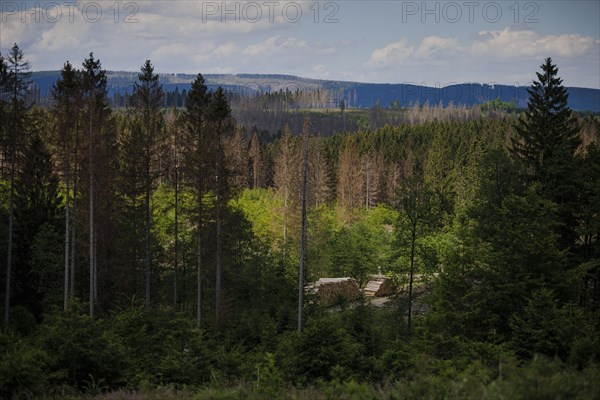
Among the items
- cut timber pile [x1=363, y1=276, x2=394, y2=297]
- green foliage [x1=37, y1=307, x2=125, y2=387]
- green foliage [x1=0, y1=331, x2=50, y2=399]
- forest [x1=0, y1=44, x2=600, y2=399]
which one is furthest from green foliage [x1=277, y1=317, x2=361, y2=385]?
cut timber pile [x1=363, y1=276, x2=394, y2=297]

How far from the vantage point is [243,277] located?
3288 cm

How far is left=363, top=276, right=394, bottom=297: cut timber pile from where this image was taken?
4312 cm

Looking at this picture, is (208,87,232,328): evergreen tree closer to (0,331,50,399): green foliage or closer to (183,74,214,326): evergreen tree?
(183,74,214,326): evergreen tree

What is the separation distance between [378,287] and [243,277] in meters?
14.9

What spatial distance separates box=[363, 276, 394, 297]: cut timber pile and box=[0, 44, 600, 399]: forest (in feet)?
5.02

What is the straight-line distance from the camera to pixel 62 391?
472 inches

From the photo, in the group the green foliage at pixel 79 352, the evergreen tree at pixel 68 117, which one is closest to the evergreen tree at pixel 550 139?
the green foliage at pixel 79 352

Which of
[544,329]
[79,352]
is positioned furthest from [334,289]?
[79,352]

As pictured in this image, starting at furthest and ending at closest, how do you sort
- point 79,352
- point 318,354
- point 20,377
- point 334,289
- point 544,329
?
point 334,289 → point 544,329 → point 318,354 → point 79,352 → point 20,377

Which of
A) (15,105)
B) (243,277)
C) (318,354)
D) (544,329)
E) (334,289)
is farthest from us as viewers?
(334,289)

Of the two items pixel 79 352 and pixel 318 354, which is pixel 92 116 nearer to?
pixel 79 352

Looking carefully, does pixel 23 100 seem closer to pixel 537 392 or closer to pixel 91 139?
pixel 91 139

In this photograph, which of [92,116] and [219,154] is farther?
[219,154]

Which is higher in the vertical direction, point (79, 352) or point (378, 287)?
point (79, 352)
